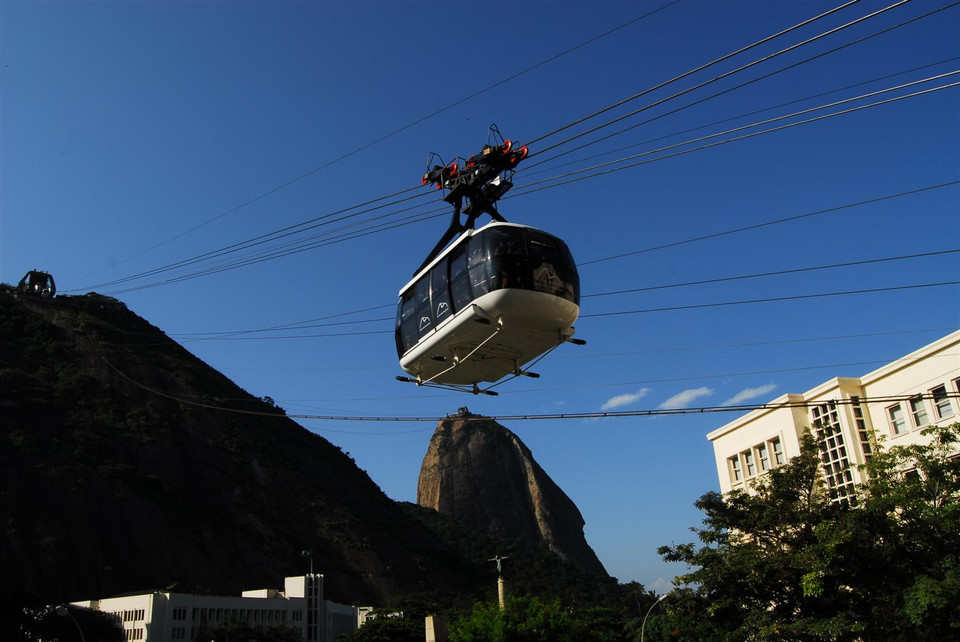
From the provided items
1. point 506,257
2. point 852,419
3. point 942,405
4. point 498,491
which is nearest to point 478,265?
point 506,257

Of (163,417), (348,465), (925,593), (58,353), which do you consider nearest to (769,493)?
(925,593)

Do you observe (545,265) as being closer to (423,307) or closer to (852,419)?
(423,307)

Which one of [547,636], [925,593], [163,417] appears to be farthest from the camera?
[163,417]

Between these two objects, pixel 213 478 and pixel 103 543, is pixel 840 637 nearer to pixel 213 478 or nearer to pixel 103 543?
pixel 103 543

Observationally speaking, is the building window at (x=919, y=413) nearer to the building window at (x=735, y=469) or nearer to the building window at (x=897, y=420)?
the building window at (x=897, y=420)

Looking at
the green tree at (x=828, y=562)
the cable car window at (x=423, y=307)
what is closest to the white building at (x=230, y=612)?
the green tree at (x=828, y=562)

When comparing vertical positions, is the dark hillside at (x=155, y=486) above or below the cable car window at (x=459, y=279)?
above
